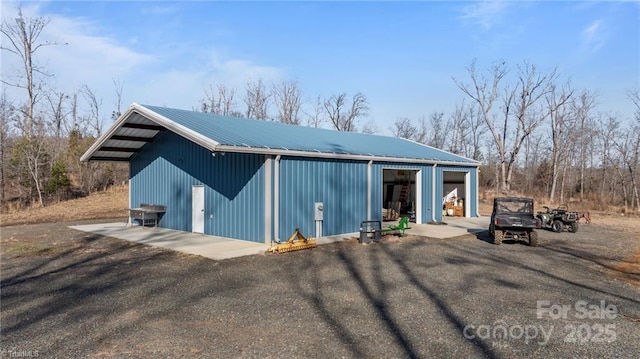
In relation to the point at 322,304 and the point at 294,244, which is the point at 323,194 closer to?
the point at 294,244

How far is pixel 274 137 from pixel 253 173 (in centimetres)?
197

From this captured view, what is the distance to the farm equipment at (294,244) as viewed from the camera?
10.5m

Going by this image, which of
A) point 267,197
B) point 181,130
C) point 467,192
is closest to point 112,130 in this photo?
point 181,130

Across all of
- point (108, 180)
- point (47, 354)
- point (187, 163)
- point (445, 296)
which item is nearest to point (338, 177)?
point (187, 163)

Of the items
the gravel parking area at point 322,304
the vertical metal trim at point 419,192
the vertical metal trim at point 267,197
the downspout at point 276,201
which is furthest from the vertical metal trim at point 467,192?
the vertical metal trim at point 267,197

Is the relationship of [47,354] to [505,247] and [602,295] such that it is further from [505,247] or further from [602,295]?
[505,247]

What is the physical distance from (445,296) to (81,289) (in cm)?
621

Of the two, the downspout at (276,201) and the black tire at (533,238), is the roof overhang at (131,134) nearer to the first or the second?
the downspout at (276,201)

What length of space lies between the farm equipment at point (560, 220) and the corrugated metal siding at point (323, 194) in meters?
7.00

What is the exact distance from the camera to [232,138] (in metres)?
11.6

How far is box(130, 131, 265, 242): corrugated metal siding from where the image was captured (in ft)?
39.6

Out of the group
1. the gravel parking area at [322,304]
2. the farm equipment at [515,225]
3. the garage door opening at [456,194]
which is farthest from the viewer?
the garage door opening at [456,194]

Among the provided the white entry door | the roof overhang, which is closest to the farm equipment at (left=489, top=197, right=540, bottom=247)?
the roof overhang

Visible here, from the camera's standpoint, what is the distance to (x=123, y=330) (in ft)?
17.0
